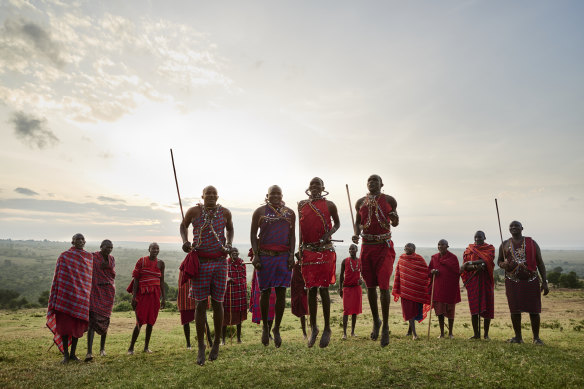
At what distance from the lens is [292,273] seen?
1146cm

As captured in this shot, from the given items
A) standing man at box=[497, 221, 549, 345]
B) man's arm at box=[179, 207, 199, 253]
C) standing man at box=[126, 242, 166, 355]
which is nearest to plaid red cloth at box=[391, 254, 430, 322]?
standing man at box=[497, 221, 549, 345]

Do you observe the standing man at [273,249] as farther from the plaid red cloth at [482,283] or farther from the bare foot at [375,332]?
the plaid red cloth at [482,283]

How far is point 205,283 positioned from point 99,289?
618 centimetres

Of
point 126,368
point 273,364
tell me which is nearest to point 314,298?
point 273,364

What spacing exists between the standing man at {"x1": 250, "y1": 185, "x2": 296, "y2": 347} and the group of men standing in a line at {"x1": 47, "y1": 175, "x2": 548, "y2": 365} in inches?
0.9

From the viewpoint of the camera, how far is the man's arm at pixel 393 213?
870 centimetres

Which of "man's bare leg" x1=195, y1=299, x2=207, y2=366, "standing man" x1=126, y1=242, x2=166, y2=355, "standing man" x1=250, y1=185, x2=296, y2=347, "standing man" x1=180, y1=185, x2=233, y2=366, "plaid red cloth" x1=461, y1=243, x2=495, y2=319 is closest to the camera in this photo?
"man's bare leg" x1=195, y1=299, x2=207, y2=366

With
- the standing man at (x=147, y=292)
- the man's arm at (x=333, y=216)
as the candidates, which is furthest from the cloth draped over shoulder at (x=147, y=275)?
the man's arm at (x=333, y=216)

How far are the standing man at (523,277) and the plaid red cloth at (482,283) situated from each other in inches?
37.4

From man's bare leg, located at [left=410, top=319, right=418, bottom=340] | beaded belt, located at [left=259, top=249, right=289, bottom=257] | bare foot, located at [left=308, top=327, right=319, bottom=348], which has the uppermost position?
beaded belt, located at [left=259, top=249, right=289, bottom=257]

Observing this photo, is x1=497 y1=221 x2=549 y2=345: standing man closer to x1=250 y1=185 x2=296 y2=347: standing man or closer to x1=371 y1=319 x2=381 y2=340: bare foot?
x1=371 y1=319 x2=381 y2=340: bare foot

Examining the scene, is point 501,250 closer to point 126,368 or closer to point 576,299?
point 126,368

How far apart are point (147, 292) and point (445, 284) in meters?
11.4

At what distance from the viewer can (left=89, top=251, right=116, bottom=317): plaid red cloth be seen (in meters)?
12.3
